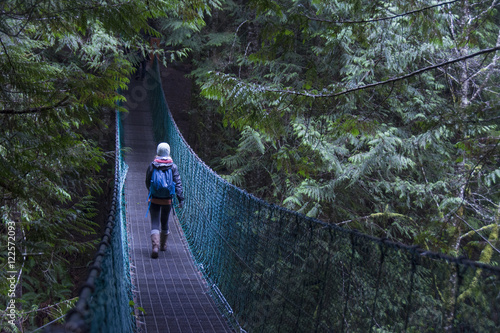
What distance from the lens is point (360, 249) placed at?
1.84m

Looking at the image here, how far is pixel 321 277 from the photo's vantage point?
219cm

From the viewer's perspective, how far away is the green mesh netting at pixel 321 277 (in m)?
1.38

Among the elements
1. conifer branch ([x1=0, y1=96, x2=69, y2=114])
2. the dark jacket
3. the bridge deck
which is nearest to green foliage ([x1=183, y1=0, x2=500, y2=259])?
the dark jacket

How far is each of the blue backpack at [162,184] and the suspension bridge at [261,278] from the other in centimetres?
40

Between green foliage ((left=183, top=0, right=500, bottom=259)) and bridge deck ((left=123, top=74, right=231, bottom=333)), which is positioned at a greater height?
green foliage ((left=183, top=0, right=500, bottom=259))

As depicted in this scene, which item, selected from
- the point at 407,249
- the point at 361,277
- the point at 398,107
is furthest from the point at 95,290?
the point at 398,107

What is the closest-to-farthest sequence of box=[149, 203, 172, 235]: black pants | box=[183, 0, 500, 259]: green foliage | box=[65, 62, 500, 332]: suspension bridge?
box=[65, 62, 500, 332]: suspension bridge, box=[183, 0, 500, 259]: green foliage, box=[149, 203, 172, 235]: black pants

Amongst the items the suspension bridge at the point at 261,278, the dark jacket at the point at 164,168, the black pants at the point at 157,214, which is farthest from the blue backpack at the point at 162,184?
the suspension bridge at the point at 261,278

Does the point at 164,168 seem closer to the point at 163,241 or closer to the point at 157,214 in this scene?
the point at 157,214

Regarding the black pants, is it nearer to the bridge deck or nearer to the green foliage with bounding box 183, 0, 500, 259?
the bridge deck

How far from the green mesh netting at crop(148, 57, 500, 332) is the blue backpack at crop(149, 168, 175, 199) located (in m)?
0.44

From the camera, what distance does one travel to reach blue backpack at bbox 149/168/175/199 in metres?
3.78

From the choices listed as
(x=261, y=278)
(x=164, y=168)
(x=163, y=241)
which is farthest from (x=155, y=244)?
→ (x=261, y=278)

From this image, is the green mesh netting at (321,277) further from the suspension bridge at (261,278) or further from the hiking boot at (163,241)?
the hiking boot at (163,241)
